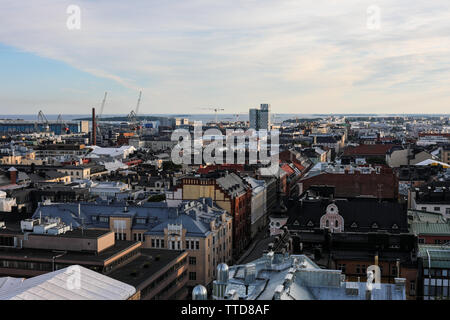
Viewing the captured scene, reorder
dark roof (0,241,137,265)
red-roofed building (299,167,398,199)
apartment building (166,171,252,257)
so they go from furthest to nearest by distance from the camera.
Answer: red-roofed building (299,167,398,199)
apartment building (166,171,252,257)
dark roof (0,241,137,265)

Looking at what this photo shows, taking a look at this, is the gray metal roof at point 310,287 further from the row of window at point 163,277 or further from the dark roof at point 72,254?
the dark roof at point 72,254

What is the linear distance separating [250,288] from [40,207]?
35848 mm

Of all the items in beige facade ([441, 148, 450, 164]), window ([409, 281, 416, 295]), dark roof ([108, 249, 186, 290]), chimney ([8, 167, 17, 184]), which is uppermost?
beige facade ([441, 148, 450, 164])

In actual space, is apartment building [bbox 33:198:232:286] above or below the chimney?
below

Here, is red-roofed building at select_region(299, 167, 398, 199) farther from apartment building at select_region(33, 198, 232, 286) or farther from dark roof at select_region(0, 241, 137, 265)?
dark roof at select_region(0, 241, 137, 265)

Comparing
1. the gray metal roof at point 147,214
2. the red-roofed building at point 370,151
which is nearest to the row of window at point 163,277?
the gray metal roof at point 147,214

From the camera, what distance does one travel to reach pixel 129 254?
42.7 meters

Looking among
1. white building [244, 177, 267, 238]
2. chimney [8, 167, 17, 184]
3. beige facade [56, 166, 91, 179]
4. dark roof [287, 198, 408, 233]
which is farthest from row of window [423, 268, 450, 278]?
beige facade [56, 166, 91, 179]

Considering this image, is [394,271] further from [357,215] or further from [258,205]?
[258,205]

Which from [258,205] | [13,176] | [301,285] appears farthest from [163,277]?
[13,176]

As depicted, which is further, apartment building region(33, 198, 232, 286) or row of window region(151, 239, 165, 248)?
row of window region(151, 239, 165, 248)

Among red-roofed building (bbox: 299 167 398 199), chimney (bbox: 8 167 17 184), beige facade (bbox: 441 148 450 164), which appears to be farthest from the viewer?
beige facade (bbox: 441 148 450 164)

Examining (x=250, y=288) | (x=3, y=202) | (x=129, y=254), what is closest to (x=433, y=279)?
(x=250, y=288)

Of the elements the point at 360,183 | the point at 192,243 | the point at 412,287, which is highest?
the point at 360,183
